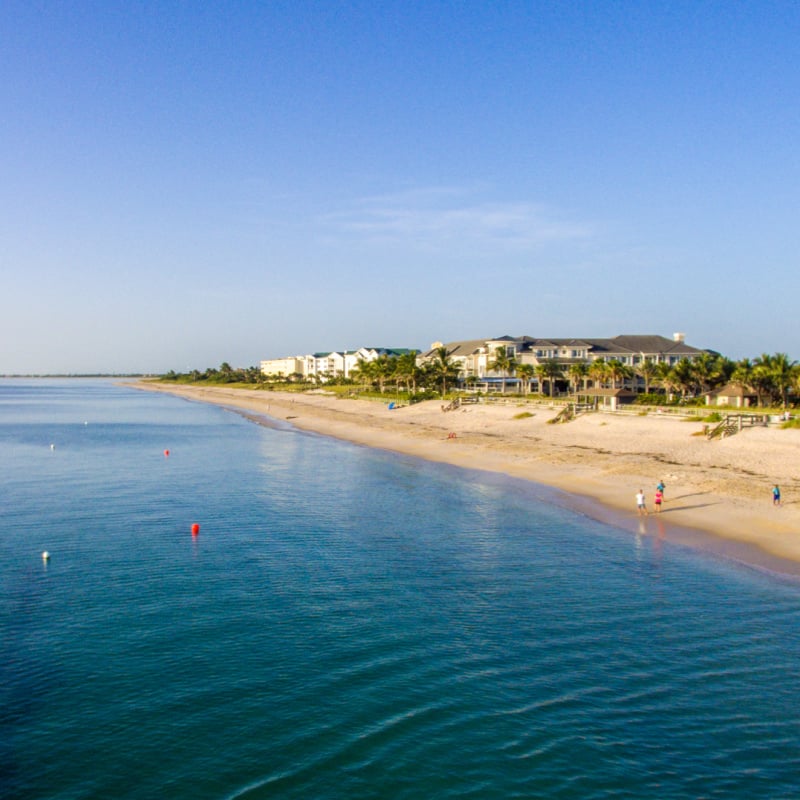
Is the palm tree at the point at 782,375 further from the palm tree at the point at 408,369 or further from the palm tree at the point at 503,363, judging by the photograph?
the palm tree at the point at 408,369

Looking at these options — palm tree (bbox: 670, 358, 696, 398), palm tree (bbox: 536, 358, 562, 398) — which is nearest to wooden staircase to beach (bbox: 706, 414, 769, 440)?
palm tree (bbox: 670, 358, 696, 398)

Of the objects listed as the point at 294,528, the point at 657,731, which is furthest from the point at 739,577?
the point at 294,528

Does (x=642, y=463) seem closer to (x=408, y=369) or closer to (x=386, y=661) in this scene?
(x=386, y=661)

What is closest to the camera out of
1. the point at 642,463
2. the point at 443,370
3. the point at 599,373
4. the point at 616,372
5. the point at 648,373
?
the point at 642,463

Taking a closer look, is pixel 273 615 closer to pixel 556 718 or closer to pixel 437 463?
pixel 556 718

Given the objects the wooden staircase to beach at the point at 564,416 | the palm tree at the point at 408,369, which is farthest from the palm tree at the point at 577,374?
the wooden staircase to beach at the point at 564,416

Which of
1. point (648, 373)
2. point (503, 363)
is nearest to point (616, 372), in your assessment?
point (648, 373)
